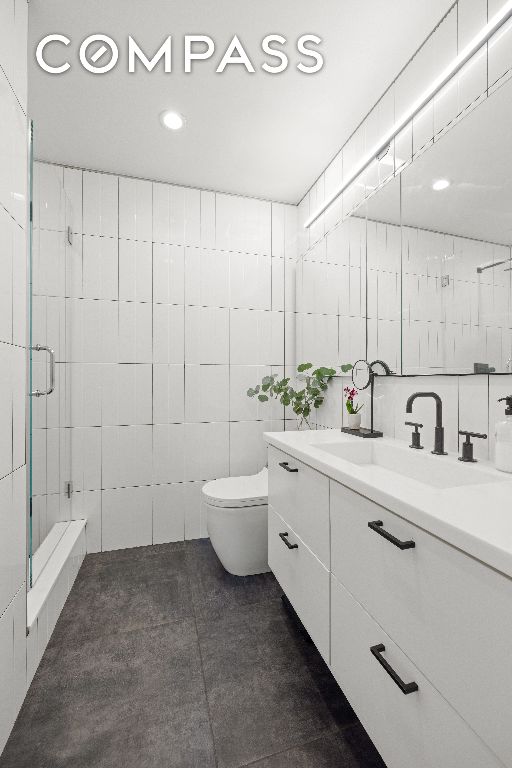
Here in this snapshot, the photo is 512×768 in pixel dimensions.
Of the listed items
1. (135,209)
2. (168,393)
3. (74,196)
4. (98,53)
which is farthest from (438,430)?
(74,196)

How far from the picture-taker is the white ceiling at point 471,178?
1062 mm

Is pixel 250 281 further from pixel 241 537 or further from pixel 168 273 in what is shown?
pixel 241 537

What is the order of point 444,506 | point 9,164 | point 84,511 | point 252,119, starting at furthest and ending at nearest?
point 84,511 < point 252,119 < point 9,164 < point 444,506

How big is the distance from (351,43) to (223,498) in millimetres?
2044

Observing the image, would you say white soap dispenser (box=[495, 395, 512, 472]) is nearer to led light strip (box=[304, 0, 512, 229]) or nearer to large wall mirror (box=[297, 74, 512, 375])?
large wall mirror (box=[297, 74, 512, 375])

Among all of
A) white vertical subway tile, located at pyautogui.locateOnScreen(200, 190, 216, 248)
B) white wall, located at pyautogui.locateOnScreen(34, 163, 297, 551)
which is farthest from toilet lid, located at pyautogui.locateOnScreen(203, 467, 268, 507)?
white vertical subway tile, located at pyautogui.locateOnScreen(200, 190, 216, 248)

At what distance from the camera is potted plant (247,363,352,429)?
216 cm

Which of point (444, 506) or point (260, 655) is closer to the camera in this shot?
point (444, 506)

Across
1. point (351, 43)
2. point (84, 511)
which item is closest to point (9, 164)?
point (351, 43)

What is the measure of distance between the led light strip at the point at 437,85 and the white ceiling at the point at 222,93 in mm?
206

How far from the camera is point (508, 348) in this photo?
1.07 metres

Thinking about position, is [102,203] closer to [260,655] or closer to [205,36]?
[205,36]

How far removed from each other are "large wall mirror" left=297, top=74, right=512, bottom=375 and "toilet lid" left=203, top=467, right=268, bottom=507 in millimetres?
880

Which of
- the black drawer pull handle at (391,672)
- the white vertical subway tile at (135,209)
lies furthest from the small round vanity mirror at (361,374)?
the white vertical subway tile at (135,209)
